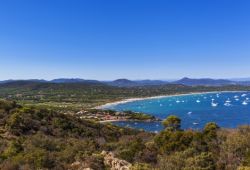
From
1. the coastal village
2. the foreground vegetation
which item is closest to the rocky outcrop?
the foreground vegetation

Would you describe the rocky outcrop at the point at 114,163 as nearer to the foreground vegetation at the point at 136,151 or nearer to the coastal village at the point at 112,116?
the foreground vegetation at the point at 136,151

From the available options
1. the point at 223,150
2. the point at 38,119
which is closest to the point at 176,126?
the point at 38,119

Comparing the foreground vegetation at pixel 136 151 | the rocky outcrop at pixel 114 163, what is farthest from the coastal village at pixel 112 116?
the rocky outcrop at pixel 114 163

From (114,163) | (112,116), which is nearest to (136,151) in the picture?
(114,163)

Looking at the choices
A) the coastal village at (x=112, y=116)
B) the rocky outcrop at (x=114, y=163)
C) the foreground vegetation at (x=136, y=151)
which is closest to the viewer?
the foreground vegetation at (x=136, y=151)

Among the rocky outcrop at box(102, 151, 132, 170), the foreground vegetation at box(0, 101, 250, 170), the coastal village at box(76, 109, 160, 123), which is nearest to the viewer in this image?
the foreground vegetation at box(0, 101, 250, 170)

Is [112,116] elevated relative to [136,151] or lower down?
lower down

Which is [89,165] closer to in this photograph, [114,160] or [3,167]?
[114,160]

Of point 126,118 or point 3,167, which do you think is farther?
point 126,118

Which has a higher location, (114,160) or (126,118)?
(114,160)

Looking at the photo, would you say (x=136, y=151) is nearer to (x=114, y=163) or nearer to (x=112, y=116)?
(x=114, y=163)

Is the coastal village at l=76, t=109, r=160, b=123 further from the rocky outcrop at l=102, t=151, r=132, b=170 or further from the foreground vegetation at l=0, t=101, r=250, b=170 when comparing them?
the rocky outcrop at l=102, t=151, r=132, b=170
